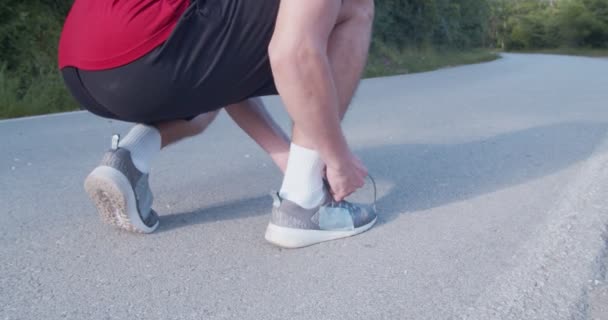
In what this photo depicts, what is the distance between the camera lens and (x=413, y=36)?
20766 millimetres

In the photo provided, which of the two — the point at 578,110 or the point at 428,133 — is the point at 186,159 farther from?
the point at 578,110

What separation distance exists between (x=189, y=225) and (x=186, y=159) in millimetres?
1248

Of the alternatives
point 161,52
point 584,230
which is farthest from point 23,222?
point 584,230

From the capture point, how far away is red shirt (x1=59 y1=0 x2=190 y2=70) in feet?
6.08

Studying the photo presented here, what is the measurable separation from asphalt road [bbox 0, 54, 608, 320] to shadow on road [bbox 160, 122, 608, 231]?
0.01 m

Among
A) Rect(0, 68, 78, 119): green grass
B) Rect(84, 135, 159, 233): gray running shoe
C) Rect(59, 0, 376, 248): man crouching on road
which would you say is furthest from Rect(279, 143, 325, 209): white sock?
Rect(0, 68, 78, 119): green grass

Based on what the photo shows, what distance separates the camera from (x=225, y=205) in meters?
2.50

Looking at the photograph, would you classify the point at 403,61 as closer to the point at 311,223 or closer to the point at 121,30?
the point at 311,223

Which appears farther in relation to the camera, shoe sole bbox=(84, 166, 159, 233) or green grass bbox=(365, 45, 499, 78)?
green grass bbox=(365, 45, 499, 78)

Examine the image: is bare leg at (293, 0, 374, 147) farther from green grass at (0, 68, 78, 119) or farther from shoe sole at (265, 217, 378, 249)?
green grass at (0, 68, 78, 119)

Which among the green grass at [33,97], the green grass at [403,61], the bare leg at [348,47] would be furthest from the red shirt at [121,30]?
the green grass at [403,61]

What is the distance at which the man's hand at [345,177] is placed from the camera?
2.01m

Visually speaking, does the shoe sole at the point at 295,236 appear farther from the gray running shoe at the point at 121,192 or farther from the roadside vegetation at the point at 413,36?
the roadside vegetation at the point at 413,36

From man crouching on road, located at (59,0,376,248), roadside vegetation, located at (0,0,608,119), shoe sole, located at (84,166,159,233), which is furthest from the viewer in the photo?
roadside vegetation, located at (0,0,608,119)
